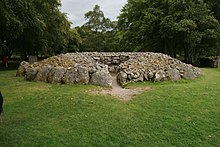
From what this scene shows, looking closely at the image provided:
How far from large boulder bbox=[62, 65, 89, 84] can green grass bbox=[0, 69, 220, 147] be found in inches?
48.9

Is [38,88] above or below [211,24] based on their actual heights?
below

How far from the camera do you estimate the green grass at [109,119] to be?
4754 mm

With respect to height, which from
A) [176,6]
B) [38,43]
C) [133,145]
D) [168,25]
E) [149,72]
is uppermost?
[176,6]

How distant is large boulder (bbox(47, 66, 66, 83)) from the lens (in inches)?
395

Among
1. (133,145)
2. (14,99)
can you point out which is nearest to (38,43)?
(14,99)

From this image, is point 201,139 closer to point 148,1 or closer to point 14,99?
point 14,99

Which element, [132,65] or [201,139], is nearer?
[201,139]

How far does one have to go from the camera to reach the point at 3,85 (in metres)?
10.1

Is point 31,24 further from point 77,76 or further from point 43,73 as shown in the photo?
point 77,76

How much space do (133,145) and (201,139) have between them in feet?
4.66

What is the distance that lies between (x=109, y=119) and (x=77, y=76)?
4.35 m

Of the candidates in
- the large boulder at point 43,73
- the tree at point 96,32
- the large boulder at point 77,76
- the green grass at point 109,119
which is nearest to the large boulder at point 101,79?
the large boulder at point 77,76

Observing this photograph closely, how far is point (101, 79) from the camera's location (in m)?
9.55

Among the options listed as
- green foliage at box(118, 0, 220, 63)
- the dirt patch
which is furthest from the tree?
the dirt patch
